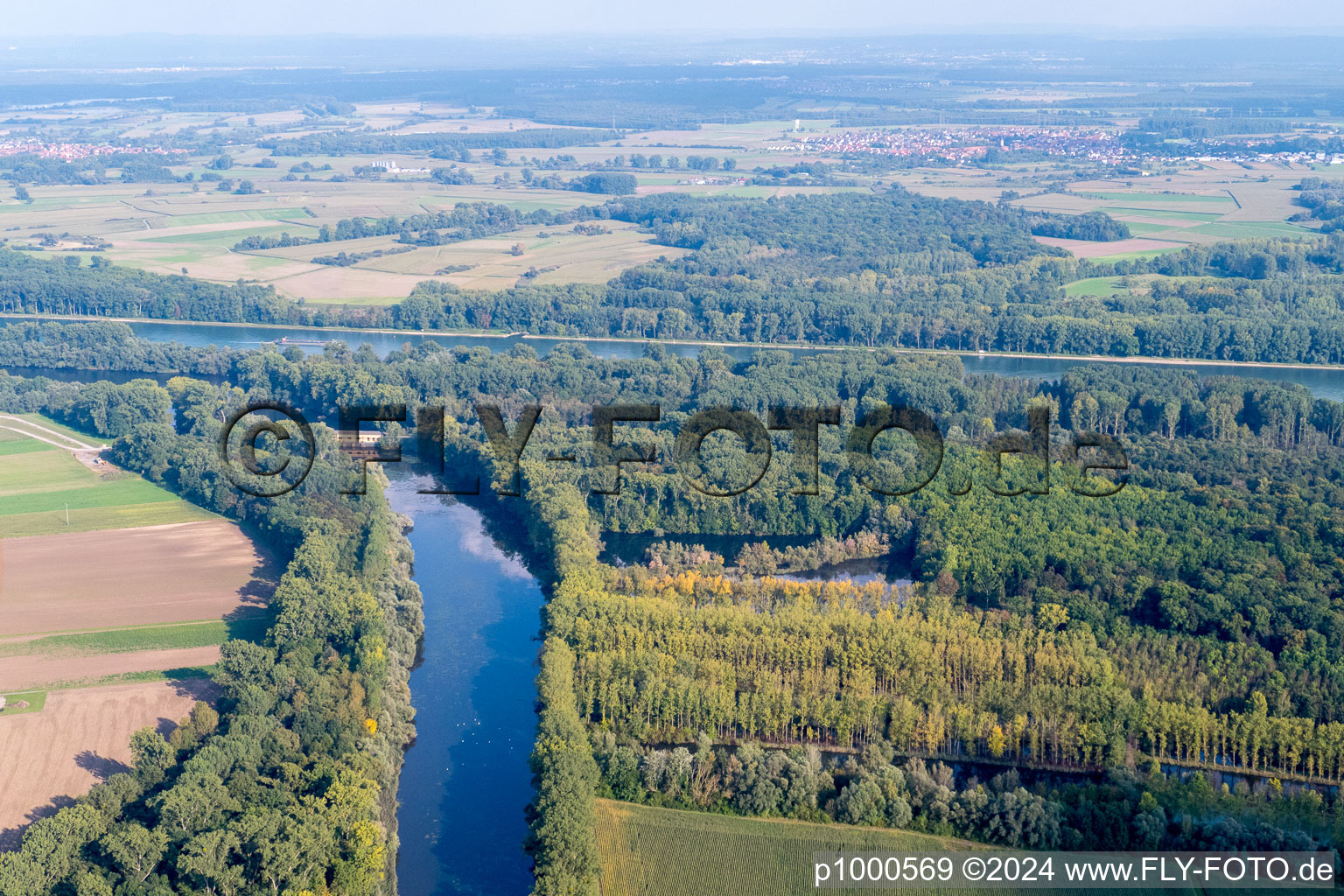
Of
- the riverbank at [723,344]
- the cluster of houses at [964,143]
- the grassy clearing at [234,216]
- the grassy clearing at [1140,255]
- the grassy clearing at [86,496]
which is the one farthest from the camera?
the cluster of houses at [964,143]

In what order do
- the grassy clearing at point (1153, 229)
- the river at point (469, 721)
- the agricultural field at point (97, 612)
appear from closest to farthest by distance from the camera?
the river at point (469, 721), the agricultural field at point (97, 612), the grassy clearing at point (1153, 229)

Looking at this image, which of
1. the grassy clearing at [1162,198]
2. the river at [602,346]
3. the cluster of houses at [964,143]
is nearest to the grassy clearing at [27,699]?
the river at [602,346]

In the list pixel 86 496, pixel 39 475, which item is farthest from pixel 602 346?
pixel 86 496

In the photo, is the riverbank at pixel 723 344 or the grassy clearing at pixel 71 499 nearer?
the grassy clearing at pixel 71 499

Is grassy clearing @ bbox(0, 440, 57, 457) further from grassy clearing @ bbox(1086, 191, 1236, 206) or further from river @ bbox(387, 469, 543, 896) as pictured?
grassy clearing @ bbox(1086, 191, 1236, 206)

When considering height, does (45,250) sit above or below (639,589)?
above

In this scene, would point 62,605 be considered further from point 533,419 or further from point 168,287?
point 168,287

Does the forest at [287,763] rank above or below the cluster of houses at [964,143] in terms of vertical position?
below

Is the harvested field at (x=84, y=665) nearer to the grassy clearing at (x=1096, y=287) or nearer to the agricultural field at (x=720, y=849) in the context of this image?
the agricultural field at (x=720, y=849)

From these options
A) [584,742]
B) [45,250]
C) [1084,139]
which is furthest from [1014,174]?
[584,742]
